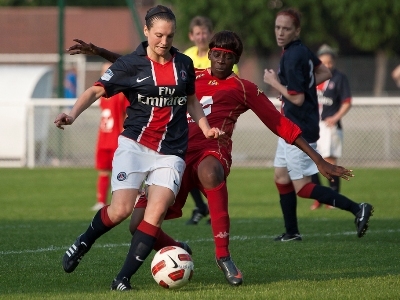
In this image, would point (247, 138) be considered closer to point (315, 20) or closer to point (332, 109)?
point (332, 109)

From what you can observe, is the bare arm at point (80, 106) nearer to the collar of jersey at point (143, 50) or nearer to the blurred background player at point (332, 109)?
the collar of jersey at point (143, 50)

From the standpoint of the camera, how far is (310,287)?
551cm

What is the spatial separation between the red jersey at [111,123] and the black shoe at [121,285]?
21.2ft

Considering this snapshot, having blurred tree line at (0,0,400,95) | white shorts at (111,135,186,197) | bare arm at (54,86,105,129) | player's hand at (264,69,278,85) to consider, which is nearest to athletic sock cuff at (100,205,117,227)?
white shorts at (111,135,186,197)

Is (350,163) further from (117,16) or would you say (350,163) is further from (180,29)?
(117,16)

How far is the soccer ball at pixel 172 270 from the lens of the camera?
5.46 metres

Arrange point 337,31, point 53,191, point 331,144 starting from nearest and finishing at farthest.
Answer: point 331,144
point 53,191
point 337,31

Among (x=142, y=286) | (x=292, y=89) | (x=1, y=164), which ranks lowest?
(x=1, y=164)

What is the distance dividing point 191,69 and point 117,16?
40.0 metres

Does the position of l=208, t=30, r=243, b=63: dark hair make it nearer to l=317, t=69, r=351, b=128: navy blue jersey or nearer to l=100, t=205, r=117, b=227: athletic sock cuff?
l=100, t=205, r=117, b=227: athletic sock cuff

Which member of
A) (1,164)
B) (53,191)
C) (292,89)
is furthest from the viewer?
(1,164)

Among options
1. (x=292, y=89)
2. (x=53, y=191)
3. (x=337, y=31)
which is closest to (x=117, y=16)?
(x=337, y=31)

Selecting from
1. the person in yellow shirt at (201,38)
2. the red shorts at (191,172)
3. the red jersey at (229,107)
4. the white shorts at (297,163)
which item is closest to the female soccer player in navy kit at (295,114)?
the white shorts at (297,163)

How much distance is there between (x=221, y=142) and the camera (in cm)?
623
